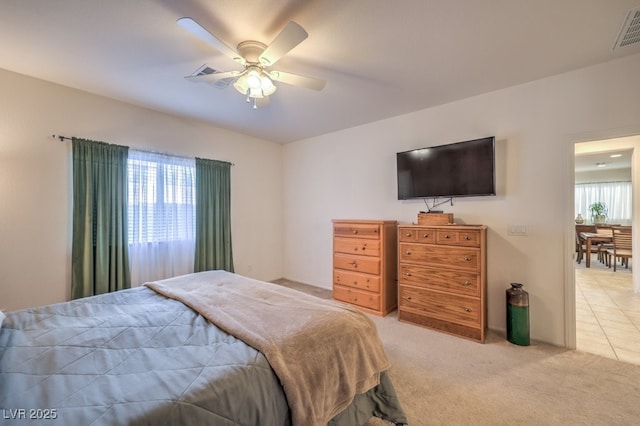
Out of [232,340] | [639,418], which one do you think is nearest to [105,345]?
[232,340]

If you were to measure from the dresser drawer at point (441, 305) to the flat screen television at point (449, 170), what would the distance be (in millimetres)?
1177

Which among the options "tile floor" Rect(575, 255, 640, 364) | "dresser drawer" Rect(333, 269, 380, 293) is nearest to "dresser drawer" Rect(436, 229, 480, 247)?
"dresser drawer" Rect(333, 269, 380, 293)

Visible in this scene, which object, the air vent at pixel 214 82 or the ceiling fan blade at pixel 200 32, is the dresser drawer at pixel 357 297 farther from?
the ceiling fan blade at pixel 200 32

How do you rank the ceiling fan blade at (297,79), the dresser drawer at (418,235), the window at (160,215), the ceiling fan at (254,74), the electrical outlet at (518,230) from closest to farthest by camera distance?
1. the ceiling fan at (254,74)
2. the ceiling fan blade at (297,79)
3. the electrical outlet at (518,230)
4. the dresser drawer at (418,235)
5. the window at (160,215)

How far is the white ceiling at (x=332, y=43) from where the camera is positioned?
5.65ft

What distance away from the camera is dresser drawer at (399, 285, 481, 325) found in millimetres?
2703

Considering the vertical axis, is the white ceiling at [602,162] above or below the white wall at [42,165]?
above

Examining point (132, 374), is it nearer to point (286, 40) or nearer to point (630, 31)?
point (286, 40)

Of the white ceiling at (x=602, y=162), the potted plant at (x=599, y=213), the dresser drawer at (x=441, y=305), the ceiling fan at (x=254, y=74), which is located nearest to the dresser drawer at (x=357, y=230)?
the dresser drawer at (x=441, y=305)

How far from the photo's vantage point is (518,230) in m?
2.82

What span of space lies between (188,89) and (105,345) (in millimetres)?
2587

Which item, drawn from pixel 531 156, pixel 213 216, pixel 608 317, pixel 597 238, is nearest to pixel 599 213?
pixel 597 238

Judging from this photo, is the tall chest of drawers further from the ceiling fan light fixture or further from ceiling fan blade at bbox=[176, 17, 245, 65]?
ceiling fan blade at bbox=[176, 17, 245, 65]

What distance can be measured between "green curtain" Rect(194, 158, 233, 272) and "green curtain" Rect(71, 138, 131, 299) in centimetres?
91
